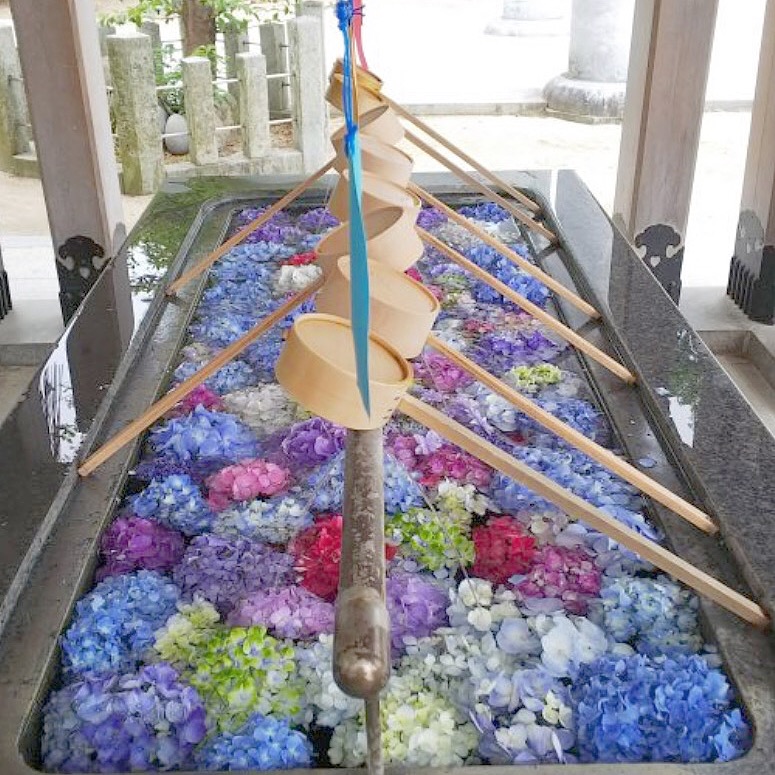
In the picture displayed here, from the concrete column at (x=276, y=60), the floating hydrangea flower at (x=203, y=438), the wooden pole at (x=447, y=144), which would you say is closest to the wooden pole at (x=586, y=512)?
the floating hydrangea flower at (x=203, y=438)

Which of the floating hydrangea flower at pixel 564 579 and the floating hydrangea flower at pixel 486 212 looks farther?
the floating hydrangea flower at pixel 486 212

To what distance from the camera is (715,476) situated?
6.46 feet

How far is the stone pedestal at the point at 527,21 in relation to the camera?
14508mm

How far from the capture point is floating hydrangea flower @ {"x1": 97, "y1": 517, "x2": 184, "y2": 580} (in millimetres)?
1843

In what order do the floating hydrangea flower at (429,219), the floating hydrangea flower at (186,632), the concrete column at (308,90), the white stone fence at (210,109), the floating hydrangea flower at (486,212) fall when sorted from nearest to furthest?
the floating hydrangea flower at (186,632)
the floating hydrangea flower at (429,219)
the floating hydrangea flower at (486,212)
the white stone fence at (210,109)
the concrete column at (308,90)

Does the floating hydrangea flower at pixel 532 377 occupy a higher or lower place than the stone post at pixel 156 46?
lower

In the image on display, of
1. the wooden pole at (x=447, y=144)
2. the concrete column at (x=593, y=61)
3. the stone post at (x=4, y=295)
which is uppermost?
the wooden pole at (x=447, y=144)

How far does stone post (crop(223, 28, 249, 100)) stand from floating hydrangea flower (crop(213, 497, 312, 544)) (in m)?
6.46

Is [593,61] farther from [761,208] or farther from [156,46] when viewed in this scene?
[761,208]

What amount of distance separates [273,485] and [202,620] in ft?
1.52

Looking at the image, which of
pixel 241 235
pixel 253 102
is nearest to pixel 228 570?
pixel 241 235

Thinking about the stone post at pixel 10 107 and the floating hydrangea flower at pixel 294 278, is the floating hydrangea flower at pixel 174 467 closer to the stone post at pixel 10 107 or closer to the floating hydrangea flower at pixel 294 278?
the floating hydrangea flower at pixel 294 278

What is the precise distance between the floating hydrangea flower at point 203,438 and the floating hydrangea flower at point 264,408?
57mm

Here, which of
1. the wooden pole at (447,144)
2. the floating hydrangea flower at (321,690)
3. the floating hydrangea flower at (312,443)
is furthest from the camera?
the wooden pole at (447,144)
